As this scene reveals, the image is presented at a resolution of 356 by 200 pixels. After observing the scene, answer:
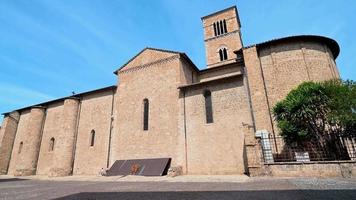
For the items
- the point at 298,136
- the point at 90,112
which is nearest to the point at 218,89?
the point at 298,136

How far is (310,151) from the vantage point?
1184 cm

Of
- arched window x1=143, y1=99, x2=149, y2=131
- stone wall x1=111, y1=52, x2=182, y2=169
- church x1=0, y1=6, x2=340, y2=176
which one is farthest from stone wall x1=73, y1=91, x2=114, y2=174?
arched window x1=143, y1=99, x2=149, y2=131

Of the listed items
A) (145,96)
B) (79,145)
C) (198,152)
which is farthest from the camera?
(79,145)

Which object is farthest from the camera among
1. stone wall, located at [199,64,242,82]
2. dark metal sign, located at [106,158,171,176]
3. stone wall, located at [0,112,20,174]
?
stone wall, located at [0,112,20,174]

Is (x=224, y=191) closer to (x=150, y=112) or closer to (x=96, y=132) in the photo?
(x=150, y=112)

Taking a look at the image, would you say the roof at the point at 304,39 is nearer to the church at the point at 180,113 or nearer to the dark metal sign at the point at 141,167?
the church at the point at 180,113

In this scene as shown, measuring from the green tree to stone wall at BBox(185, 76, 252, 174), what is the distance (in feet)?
7.85

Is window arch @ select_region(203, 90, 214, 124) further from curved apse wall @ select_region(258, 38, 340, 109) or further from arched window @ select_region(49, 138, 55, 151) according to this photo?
arched window @ select_region(49, 138, 55, 151)

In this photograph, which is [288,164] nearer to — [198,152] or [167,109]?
[198,152]

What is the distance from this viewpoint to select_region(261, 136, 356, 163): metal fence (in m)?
11.0

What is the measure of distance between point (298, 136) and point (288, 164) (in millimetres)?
2452

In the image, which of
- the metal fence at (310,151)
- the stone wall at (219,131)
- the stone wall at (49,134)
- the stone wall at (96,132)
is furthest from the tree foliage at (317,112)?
the stone wall at (49,134)

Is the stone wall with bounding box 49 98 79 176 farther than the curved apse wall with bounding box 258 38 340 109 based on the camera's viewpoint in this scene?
Yes

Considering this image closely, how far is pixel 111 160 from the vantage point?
55.0ft
